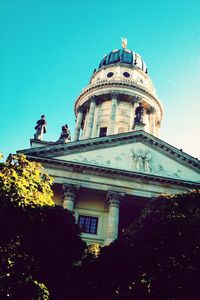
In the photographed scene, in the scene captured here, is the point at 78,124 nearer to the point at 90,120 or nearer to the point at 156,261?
the point at 90,120

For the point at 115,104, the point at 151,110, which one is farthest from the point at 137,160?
the point at 151,110

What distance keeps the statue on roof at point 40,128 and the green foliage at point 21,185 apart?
17.0 m

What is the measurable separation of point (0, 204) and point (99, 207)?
18.7 metres

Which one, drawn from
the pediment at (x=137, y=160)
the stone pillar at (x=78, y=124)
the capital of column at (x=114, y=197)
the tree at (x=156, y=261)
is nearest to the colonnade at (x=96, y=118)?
the stone pillar at (x=78, y=124)

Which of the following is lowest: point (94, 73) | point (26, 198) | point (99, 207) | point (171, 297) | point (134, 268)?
point (171, 297)

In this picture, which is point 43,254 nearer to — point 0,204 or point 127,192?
point 0,204

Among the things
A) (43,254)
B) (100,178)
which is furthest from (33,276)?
(100,178)

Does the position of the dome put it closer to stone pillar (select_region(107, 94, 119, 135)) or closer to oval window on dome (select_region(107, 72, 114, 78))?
oval window on dome (select_region(107, 72, 114, 78))

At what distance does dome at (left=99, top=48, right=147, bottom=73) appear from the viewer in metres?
54.8

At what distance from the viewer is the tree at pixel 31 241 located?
1352 centimetres

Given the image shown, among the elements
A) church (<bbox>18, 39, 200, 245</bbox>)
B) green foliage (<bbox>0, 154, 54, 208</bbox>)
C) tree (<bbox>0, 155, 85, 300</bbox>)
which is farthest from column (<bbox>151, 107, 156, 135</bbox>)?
tree (<bbox>0, 155, 85, 300</bbox>)

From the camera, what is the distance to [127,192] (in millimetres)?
29656

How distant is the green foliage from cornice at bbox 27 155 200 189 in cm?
1247

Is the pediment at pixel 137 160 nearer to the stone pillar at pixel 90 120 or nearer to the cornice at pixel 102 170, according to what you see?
the cornice at pixel 102 170
